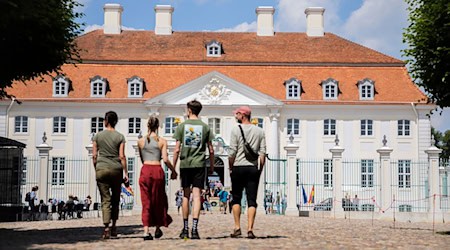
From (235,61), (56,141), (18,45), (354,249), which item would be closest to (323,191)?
(235,61)

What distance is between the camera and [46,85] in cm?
5291

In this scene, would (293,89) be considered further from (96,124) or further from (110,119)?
(110,119)

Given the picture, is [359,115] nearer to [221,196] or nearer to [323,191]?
[323,191]

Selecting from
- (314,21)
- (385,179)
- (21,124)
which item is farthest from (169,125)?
(385,179)

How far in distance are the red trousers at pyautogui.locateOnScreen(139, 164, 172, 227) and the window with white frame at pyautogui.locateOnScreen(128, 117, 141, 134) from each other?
40237mm

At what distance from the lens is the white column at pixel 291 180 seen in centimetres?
2945

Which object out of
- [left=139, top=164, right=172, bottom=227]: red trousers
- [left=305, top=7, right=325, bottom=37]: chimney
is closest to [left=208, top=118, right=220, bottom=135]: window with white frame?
[left=305, top=7, right=325, bottom=37]: chimney

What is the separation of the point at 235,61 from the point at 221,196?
2161cm

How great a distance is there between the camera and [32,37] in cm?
1491

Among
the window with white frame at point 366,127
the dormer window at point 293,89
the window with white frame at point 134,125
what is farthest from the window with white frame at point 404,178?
the window with white frame at point 134,125

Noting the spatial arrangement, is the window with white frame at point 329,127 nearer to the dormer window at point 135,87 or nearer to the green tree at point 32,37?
the dormer window at point 135,87

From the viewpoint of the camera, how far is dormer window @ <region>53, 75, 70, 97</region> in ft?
171

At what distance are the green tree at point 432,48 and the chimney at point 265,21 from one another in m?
40.3

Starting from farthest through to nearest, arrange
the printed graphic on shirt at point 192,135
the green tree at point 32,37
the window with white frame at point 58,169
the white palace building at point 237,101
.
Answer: the white palace building at point 237,101 → the window with white frame at point 58,169 → the green tree at point 32,37 → the printed graphic on shirt at point 192,135
